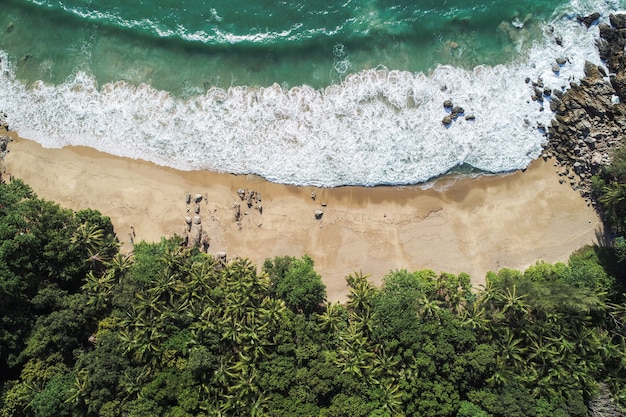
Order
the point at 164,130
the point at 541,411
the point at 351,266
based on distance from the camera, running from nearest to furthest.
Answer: the point at 541,411 < the point at 351,266 < the point at 164,130

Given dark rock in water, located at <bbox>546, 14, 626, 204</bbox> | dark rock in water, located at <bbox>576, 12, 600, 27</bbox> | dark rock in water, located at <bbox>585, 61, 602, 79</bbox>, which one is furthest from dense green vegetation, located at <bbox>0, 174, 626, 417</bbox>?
dark rock in water, located at <bbox>576, 12, 600, 27</bbox>

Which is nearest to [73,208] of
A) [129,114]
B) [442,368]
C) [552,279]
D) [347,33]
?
[129,114]

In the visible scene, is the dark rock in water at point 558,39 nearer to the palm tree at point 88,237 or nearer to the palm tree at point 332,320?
the palm tree at point 332,320

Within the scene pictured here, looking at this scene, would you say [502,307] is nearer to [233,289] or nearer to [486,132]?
[486,132]

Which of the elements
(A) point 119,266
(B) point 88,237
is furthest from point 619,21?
(B) point 88,237

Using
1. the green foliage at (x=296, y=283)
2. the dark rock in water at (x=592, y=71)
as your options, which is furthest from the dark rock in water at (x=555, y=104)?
the green foliage at (x=296, y=283)
